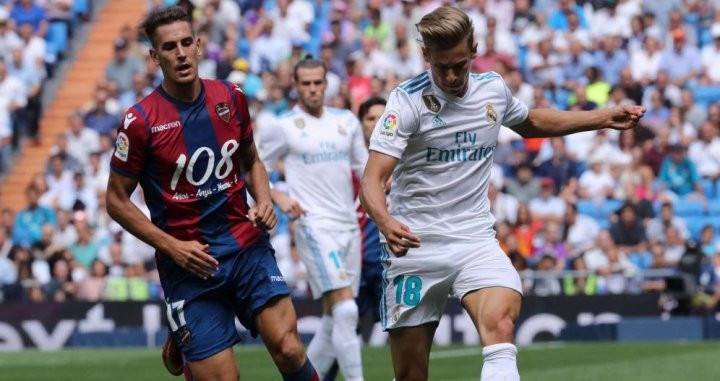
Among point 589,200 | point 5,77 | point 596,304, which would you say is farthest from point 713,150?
point 5,77

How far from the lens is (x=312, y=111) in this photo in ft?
38.2

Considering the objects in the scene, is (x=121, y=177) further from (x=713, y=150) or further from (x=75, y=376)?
(x=713, y=150)

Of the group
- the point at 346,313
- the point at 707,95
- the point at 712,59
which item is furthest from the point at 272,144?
the point at 712,59

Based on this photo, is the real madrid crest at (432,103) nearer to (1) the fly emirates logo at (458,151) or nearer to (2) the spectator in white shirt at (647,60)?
(1) the fly emirates logo at (458,151)

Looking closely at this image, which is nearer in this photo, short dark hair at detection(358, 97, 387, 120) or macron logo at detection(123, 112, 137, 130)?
macron logo at detection(123, 112, 137, 130)

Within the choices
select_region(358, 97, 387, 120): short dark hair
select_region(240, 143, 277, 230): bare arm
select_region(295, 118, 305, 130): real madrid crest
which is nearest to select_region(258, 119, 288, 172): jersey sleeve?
select_region(295, 118, 305, 130): real madrid crest

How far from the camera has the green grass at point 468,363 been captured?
1281cm

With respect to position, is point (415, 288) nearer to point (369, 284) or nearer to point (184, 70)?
point (184, 70)

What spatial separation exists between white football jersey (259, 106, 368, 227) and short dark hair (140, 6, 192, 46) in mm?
3543

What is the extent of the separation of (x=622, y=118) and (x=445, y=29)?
1.24 metres

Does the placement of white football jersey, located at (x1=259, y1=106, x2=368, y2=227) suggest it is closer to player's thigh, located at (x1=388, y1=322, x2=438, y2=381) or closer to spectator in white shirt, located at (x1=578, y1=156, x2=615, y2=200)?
player's thigh, located at (x1=388, y1=322, x2=438, y2=381)

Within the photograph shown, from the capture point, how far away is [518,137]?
20578 millimetres

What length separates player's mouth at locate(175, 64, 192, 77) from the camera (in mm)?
7883

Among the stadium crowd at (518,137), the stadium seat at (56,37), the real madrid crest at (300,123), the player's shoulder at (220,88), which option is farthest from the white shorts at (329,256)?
the stadium seat at (56,37)
